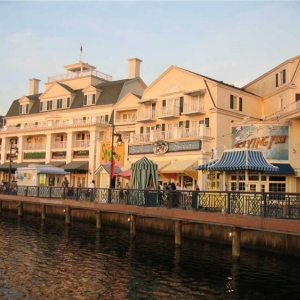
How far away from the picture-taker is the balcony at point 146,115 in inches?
1640

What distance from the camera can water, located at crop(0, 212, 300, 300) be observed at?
15.7m

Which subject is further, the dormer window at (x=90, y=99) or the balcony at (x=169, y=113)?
the dormer window at (x=90, y=99)

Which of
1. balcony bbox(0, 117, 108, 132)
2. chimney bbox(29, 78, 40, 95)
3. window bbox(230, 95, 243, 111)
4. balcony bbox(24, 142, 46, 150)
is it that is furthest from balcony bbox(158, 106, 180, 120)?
chimney bbox(29, 78, 40, 95)

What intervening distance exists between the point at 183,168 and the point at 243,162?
10.8 meters

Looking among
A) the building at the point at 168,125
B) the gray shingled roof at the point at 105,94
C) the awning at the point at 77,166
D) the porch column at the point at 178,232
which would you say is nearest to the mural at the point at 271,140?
the building at the point at 168,125

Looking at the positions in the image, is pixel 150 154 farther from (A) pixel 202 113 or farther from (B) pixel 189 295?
(B) pixel 189 295

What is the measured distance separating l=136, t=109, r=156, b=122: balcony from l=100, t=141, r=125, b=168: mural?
3811mm

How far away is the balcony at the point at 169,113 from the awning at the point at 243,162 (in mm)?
14128

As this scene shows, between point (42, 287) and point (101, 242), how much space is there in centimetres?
1069

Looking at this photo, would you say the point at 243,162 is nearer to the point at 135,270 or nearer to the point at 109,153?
the point at 135,270

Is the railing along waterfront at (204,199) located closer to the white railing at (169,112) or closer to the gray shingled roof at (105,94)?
the white railing at (169,112)

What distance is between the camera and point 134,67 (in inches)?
2114

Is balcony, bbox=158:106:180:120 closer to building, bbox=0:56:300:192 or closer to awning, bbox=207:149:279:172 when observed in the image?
building, bbox=0:56:300:192

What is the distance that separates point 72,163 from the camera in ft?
158
